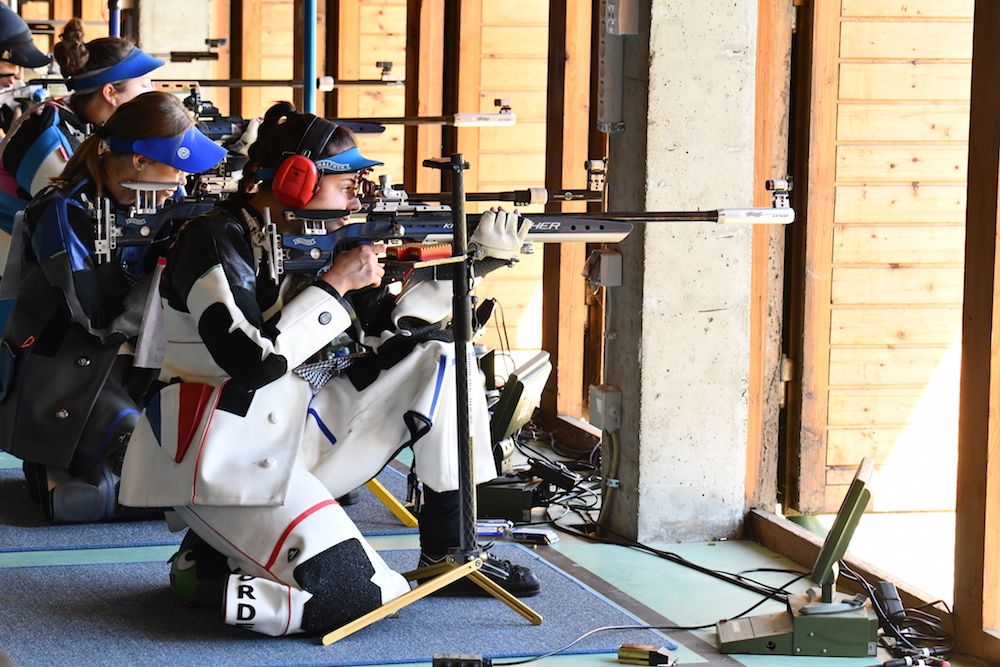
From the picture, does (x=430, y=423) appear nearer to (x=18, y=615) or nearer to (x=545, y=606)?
(x=545, y=606)

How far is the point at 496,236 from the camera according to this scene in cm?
266

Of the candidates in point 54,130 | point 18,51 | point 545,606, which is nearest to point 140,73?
point 54,130

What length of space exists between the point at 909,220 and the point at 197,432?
233 centimetres

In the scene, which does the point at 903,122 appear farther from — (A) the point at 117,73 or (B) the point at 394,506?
(A) the point at 117,73

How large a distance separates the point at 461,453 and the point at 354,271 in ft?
1.59

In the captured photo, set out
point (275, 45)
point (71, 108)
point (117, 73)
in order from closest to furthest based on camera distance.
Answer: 1. point (117, 73)
2. point (71, 108)
3. point (275, 45)

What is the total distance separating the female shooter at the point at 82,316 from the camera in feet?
11.6

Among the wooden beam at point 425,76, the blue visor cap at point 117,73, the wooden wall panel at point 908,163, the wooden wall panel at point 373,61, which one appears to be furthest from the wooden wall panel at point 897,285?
the wooden wall panel at point 373,61

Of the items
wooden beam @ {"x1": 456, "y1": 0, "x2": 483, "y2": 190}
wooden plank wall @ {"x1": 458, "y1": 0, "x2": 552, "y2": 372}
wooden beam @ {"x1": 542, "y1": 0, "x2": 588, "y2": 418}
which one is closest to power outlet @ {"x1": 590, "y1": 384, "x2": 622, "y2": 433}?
wooden beam @ {"x1": 542, "y1": 0, "x2": 588, "y2": 418}

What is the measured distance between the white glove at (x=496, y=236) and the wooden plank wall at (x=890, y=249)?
1.33 metres

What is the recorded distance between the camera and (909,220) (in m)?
3.71

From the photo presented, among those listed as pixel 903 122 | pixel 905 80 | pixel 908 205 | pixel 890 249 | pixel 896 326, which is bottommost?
pixel 896 326

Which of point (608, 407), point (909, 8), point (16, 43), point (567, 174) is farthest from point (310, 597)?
point (16, 43)

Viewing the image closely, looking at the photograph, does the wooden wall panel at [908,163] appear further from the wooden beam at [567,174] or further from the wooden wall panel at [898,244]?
the wooden beam at [567,174]
